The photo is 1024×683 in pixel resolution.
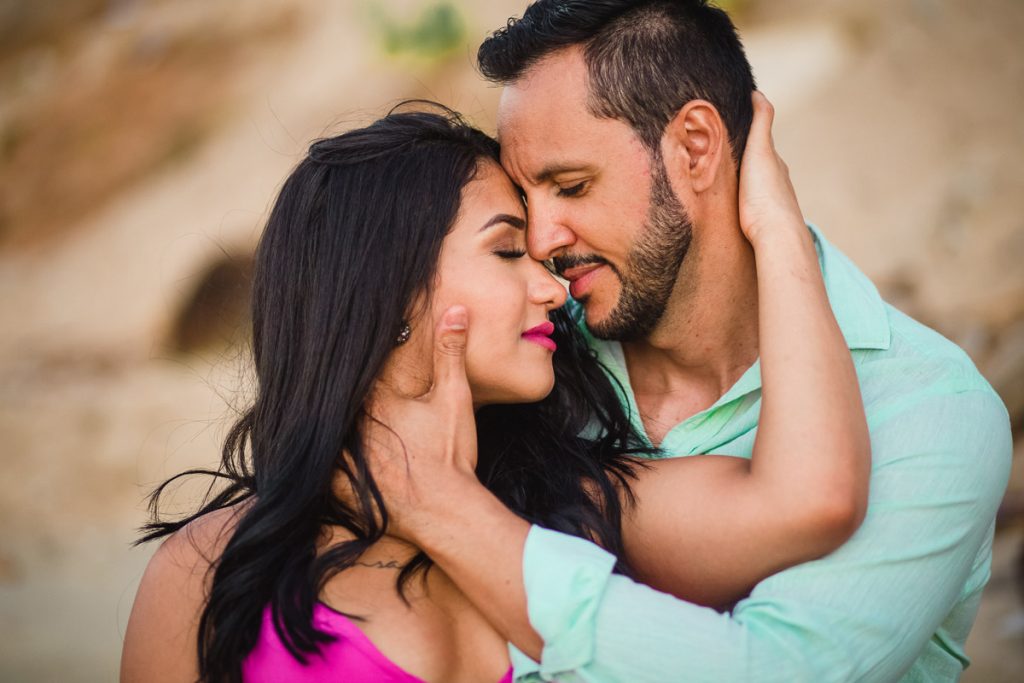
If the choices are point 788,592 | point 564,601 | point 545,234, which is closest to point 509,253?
point 545,234

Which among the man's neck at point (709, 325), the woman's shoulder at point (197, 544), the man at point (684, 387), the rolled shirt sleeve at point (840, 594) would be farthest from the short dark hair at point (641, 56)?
the woman's shoulder at point (197, 544)

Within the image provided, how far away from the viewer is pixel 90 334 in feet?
35.3

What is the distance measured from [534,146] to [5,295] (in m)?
10.5

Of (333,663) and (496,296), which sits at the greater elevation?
(496,296)

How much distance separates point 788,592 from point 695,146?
4.53 ft

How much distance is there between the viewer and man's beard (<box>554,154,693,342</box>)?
3004 mm

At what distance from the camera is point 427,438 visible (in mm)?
2447

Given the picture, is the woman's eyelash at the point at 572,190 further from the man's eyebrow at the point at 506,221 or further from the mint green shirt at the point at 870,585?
the mint green shirt at the point at 870,585

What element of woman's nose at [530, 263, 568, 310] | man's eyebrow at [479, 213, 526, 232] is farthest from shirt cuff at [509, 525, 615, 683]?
man's eyebrow at [479, 213, 526, 232]

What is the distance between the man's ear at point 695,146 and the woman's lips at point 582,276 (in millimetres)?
363

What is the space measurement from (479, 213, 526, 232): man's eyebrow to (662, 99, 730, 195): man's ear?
0.50m

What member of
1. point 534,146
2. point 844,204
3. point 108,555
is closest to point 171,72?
point 108,555

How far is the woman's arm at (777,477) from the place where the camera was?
2.25 metres

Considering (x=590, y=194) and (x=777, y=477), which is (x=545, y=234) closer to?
(x=590, y=194)
